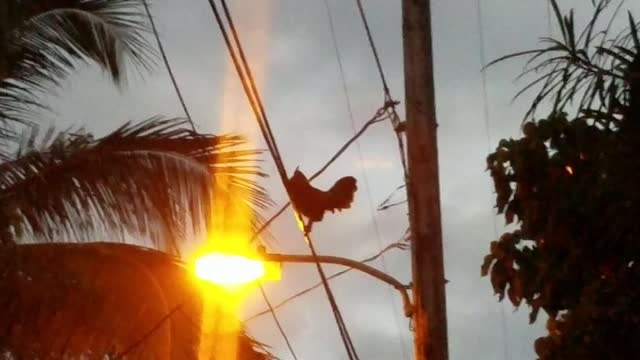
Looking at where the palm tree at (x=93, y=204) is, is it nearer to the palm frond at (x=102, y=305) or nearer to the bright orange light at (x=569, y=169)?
the palm frond at (x=102, y=305)

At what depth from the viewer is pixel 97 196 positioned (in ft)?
30.2

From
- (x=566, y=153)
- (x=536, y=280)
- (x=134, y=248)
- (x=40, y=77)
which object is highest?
(x=40, y=77)

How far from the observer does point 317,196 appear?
7867 millimetres

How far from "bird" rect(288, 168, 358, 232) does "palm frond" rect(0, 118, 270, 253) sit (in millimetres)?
1240

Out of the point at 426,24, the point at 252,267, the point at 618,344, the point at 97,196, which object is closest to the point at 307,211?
the point at 252,267

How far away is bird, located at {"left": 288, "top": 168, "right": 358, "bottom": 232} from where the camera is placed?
769 centimetres

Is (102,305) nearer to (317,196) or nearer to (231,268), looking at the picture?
(231,268)

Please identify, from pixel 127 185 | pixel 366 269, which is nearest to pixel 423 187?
pixel 366 269

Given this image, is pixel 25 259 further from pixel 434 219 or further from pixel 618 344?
pixel 618 344

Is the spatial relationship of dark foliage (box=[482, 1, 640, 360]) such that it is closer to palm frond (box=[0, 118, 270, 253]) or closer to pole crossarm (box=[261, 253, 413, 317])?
pole crossarm (box=[261, 253, 413, 317])

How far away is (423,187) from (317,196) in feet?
2.21

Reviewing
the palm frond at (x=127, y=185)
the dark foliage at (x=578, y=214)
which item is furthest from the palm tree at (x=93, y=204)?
the dark foliage at (x=578, y=214)

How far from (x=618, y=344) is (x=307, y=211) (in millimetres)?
2609

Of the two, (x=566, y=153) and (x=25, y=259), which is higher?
(x=25, y=259)
